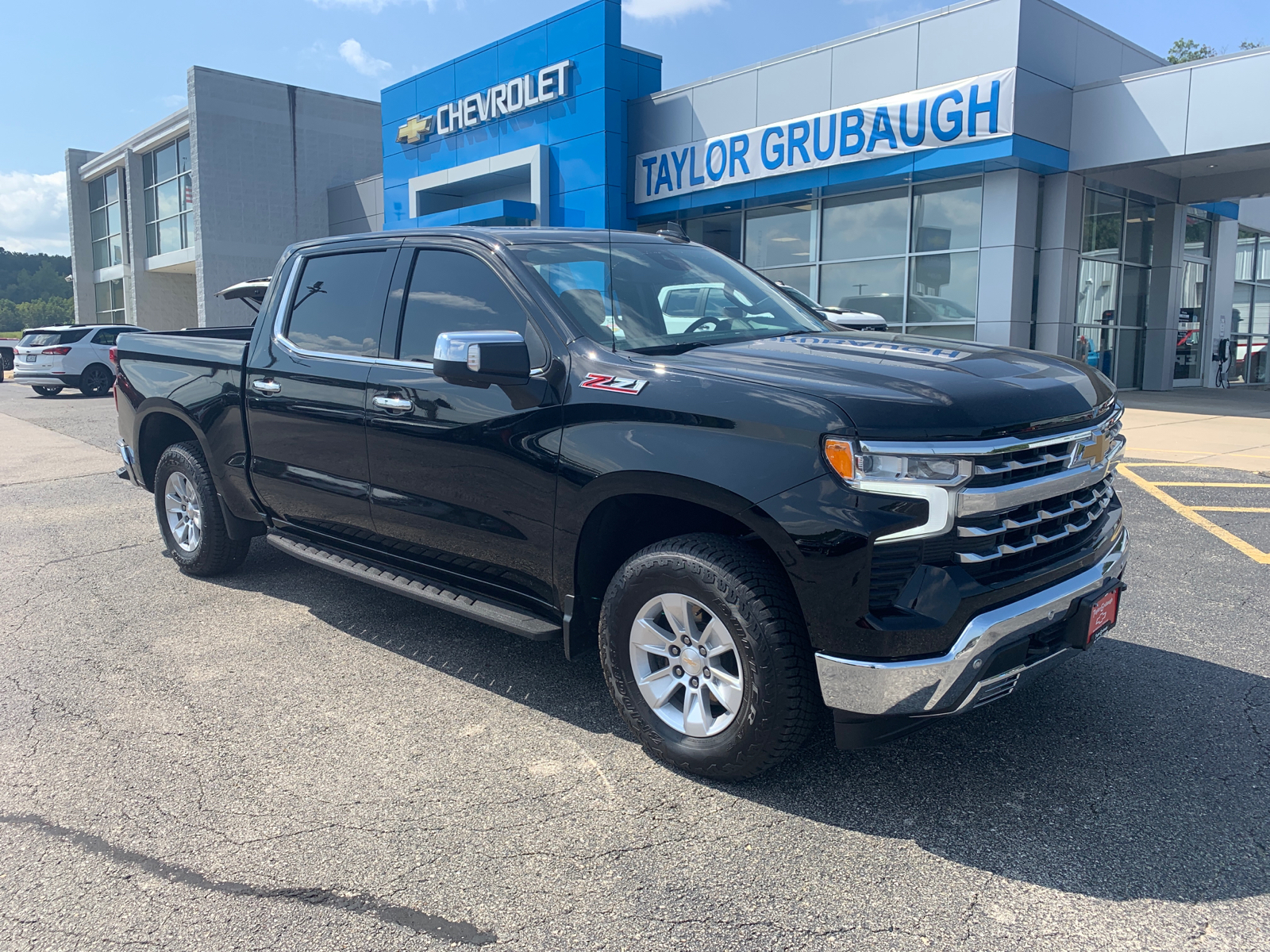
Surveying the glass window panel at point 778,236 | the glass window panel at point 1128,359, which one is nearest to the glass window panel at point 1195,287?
the glass window panel at point 1128,359

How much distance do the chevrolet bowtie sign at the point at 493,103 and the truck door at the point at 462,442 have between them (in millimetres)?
17654

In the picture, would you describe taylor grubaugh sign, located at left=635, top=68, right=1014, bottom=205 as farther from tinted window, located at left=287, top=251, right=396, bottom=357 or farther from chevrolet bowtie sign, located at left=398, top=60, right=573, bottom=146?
tinted window, located at left=287, top=251, right=396, bottom=357

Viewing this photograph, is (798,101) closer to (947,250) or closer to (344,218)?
(947,250)

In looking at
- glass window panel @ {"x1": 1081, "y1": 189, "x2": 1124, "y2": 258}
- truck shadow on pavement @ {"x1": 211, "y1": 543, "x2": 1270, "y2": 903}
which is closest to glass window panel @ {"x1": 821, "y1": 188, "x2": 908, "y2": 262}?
glass window panel @ {"x1": 1081, "y1": 189, "x2": 1124, "y2": 258}

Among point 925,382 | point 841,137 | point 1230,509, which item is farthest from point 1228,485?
point 841,137

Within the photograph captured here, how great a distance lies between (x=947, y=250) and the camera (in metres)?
16.3

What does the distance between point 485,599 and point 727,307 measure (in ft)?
5.37

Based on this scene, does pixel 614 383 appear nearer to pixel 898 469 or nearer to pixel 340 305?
pixel 898 469

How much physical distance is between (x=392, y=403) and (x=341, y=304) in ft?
2.75

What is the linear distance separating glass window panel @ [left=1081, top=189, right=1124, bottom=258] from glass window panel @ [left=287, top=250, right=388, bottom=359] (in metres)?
15.6

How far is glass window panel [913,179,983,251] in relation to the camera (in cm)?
1595

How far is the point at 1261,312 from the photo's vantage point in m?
26.2

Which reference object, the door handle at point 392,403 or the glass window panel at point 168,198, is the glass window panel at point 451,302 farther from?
the glass window panel at point 168,198

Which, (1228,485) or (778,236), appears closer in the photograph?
(1228,485)
